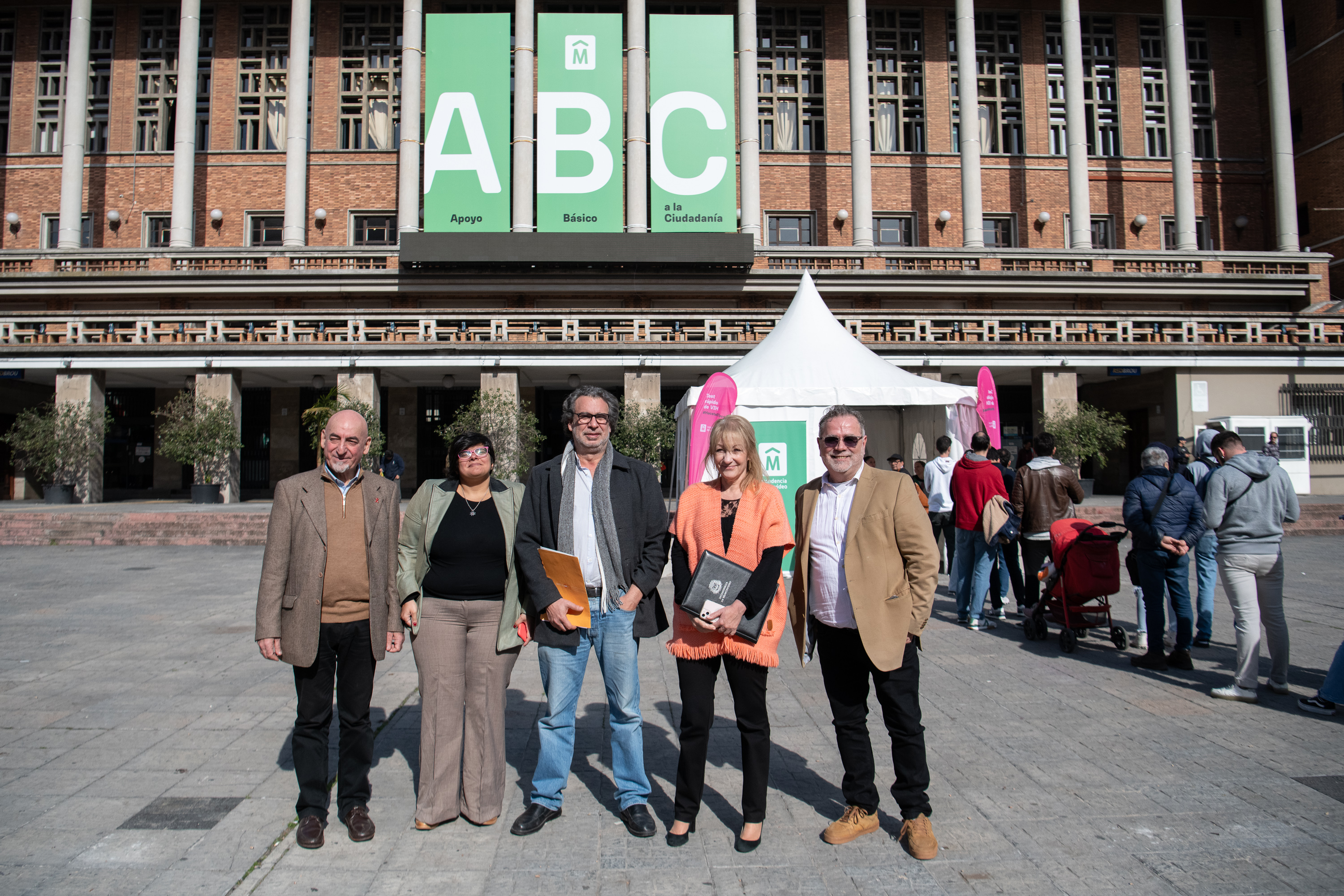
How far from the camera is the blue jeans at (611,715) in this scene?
3.56m

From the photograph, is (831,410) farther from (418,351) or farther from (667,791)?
(418,351)

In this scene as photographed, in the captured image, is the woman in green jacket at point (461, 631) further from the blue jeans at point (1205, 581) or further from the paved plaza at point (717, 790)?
the blue jeans at point (1205, 581)

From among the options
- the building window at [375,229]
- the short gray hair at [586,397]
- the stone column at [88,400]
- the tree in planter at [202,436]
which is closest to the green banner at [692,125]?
the building window at [375,229]

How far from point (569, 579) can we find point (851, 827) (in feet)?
5.51

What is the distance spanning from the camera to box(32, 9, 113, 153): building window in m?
29.0

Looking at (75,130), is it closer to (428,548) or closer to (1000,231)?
(428,548)

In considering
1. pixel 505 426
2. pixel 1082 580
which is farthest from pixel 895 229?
pixel 1082 580

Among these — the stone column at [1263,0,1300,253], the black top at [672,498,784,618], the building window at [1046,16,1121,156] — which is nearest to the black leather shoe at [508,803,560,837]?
the black top at [672,498,784,618]

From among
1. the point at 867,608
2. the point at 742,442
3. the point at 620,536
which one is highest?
the point at 742,442

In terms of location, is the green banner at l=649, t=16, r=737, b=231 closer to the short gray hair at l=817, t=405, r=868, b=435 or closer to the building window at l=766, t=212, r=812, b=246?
the building window at l=766, t=212, r=812, b=246

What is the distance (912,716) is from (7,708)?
238 inches

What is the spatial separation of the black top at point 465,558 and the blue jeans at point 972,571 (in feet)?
19.3

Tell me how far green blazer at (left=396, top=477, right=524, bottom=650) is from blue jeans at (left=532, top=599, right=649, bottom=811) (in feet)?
0.72

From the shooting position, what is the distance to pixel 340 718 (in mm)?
3594
